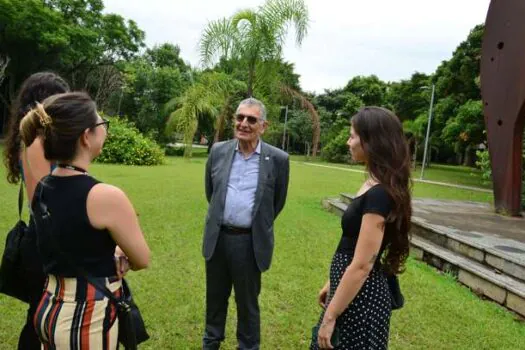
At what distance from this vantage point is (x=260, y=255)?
115 inches

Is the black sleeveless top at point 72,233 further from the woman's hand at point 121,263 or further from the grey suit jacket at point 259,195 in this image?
the grey suit jacket at point 259,195

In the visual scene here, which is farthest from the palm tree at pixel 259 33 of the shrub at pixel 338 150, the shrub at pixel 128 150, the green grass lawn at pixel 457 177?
the shrub at pixel 338 150

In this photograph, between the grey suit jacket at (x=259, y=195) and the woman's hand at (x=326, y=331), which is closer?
the woman's hand at (x=326, y=331)

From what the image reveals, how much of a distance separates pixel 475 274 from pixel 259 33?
415 centimetres

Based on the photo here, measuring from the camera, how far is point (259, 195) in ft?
9.70

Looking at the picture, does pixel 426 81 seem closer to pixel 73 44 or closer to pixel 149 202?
pixel 73 44

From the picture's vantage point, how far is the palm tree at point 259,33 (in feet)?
21.4

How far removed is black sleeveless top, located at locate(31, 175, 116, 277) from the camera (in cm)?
156

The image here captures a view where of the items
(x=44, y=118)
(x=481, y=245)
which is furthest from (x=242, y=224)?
(x=481, y=245)

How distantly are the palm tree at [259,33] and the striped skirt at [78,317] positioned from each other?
5.02 m

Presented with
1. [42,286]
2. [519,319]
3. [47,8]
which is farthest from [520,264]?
[47,8]

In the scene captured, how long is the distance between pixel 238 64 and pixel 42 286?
518 cm

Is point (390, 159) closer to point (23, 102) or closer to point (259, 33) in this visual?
point (23, 102)

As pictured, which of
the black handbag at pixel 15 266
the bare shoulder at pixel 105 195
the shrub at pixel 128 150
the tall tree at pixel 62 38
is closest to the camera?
the bare shoulder at pixel 105 195
